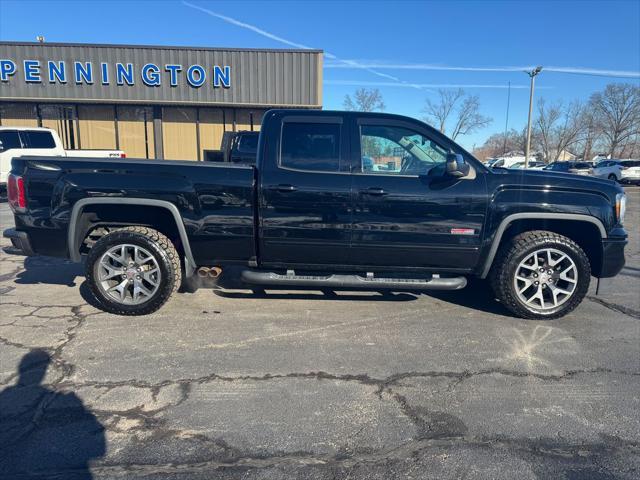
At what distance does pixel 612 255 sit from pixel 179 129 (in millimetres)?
19816

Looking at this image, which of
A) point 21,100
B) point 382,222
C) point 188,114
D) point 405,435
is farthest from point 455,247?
point 21,100

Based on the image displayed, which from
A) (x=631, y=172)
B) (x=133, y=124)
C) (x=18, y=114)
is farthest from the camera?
(x=631, y=172)

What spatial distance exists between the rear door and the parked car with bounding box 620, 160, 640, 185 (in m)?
31.3

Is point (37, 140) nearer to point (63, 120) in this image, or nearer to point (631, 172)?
point (63, 120)

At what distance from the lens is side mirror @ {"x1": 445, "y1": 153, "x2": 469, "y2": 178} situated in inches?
154

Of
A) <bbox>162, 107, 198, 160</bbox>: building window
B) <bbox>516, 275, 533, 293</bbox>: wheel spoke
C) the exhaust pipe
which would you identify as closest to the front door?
<bbox>516, 275, 533, 293</bbox>: wheel spoke

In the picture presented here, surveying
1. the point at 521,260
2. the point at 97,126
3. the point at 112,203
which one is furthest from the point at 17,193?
the point at 97,126

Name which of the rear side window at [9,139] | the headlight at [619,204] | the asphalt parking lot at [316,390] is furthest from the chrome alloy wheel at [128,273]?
the rear side window at [9,139]

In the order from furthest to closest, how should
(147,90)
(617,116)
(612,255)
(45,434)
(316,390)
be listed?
1. (617,116)
2. (147,90)
3. (612,255)
4. (316,390)
5. (45,434)

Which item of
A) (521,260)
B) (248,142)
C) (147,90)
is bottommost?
A: (521,260)

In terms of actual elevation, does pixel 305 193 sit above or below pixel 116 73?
below

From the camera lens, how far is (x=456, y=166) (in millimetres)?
3898

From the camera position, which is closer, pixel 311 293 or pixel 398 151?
pixel 398 151

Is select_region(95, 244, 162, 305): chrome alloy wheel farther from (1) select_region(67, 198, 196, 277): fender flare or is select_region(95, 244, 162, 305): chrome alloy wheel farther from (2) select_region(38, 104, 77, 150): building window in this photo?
(2) select_region(38, 104, 77, 150): building window
